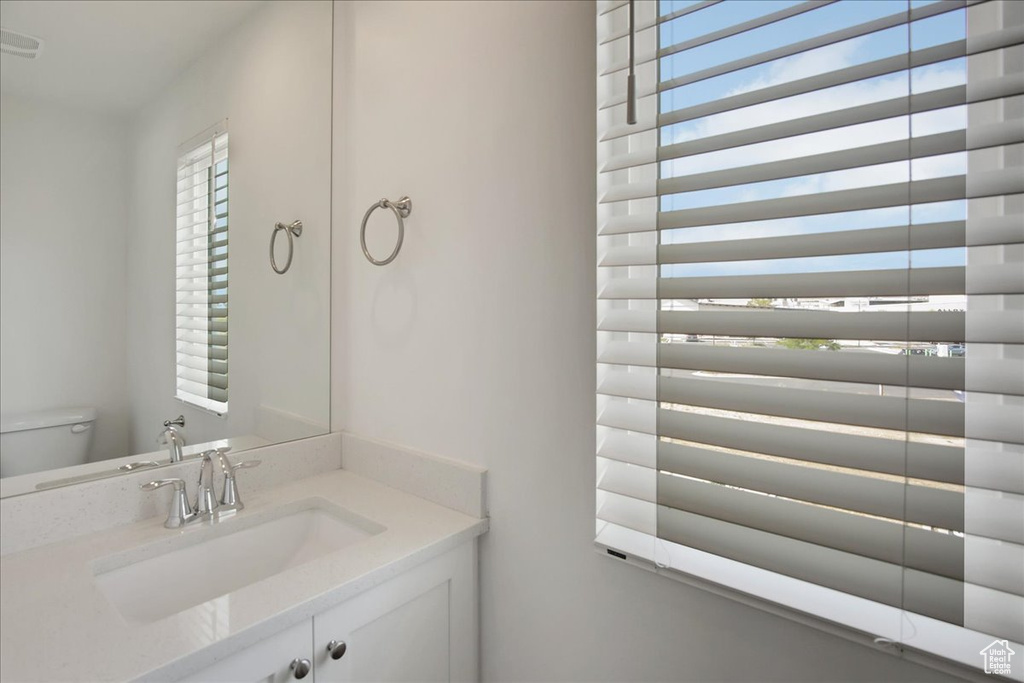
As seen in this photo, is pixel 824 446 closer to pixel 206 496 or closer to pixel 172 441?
pixel 206 496

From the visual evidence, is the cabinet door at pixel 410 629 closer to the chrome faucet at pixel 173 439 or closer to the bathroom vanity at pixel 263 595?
the bathroom vanity at pixel 263 595

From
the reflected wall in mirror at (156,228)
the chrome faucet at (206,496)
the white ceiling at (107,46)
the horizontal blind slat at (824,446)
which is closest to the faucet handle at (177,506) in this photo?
the chrome faucet at (206,496)

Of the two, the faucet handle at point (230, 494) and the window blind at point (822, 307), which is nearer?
the window blind at point (822, 307)

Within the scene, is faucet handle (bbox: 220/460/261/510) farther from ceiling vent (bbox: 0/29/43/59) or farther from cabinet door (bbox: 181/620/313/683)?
ceiling vent (bbox: 0/29/43/59)

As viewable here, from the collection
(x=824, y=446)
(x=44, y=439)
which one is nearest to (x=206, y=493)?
(x=44, y=439)

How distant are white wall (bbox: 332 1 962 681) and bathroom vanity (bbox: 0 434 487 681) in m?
0.16

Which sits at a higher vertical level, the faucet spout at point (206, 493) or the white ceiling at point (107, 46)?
the white ceiling at point (107, 46)

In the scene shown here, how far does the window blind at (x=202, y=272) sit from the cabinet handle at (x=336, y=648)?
0.74 meters

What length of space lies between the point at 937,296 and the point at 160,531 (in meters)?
1.50

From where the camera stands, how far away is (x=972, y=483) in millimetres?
603

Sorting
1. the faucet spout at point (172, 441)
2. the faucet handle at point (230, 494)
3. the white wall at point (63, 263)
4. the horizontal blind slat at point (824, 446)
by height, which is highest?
the white wall at point (63, 263)

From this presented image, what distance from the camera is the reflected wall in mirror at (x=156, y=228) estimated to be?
103 cm

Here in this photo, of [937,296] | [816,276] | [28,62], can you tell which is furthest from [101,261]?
[937,296]

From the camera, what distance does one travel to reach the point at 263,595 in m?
0.83
